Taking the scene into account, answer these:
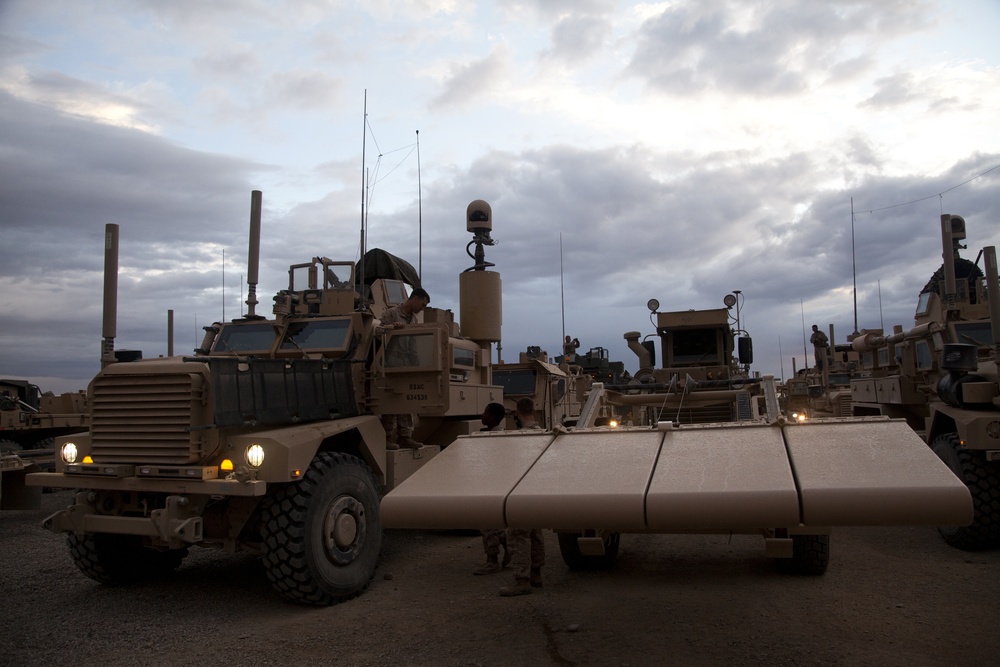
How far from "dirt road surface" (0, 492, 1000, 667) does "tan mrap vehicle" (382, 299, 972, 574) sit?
1.05m

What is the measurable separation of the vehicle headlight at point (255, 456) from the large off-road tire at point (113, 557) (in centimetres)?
174

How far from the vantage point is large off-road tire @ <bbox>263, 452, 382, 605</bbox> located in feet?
19.3

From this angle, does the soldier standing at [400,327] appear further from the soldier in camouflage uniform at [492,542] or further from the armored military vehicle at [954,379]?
the armored military vehicle at [954,379]

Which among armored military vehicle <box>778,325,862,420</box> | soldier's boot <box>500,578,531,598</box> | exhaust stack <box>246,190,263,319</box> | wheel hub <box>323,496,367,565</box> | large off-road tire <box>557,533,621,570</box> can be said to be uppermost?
exhaust stack <box>246,190,263,319</box>

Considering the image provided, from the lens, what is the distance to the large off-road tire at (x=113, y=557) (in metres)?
6.53

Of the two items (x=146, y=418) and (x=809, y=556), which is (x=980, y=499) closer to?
(x=809, y=556)

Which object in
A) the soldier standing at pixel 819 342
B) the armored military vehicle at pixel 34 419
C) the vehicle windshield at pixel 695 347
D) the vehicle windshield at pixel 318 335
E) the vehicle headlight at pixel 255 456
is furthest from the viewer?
the soldier standing at pixel 819 342

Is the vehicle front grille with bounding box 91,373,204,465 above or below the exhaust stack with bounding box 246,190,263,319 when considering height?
below

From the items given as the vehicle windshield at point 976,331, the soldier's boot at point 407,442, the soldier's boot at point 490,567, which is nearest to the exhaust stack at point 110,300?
the soldier's boot at point 407,442

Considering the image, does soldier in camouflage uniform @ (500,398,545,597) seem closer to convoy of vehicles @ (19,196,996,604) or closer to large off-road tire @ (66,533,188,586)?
convoy of vehicles @ (19,196,996,604)

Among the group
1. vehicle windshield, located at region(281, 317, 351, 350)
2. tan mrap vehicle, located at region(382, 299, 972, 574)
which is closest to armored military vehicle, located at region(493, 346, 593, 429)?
vehicle windshield, located at region(281, 317, 351, 350)

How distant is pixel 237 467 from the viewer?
572 cm

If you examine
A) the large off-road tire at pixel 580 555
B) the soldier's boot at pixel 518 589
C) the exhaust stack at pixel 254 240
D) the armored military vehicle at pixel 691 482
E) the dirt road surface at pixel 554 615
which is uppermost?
the exhaust stack at pixel 254 240

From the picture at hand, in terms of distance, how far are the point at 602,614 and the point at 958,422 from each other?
433cm
